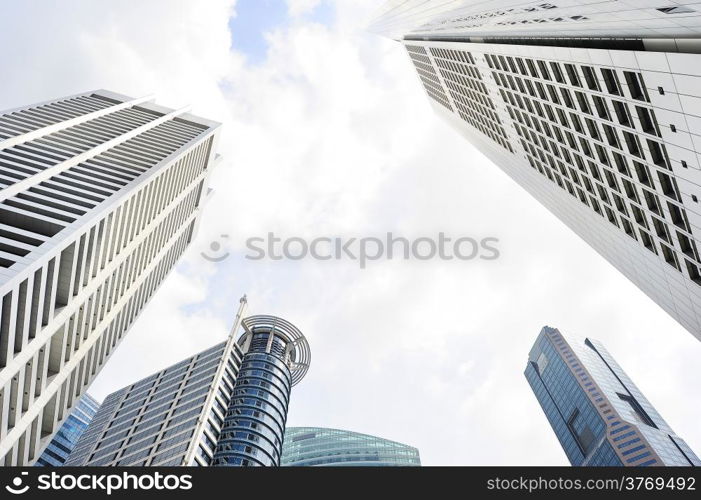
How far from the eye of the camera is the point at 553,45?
4069 cm

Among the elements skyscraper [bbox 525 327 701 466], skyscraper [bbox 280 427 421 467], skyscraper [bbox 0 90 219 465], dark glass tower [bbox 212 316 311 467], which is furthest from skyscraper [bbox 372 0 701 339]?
skyscraper [bbox 525 327 701 466]

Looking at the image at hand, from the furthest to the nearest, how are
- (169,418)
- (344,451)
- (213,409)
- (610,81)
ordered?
(344,451), (169,418), (213,409), (610,81)

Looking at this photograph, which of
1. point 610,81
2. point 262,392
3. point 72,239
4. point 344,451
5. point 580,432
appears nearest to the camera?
point 610,81

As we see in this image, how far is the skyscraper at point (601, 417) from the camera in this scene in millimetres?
154500

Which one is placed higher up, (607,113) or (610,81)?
(610,81)

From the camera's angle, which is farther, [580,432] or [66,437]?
[580,432]

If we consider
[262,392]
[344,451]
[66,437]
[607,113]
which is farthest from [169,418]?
[607,113]

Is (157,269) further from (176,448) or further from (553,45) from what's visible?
(553,45)

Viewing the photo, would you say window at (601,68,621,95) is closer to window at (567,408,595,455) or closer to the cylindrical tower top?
the cylindrical tower top

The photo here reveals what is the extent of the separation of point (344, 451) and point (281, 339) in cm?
4295

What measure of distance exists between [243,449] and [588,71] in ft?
264

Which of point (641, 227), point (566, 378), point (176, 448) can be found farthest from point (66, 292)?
point (566, 378)

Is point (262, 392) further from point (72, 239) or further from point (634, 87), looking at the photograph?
Result: point (634, 87)

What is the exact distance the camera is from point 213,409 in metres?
93.4
